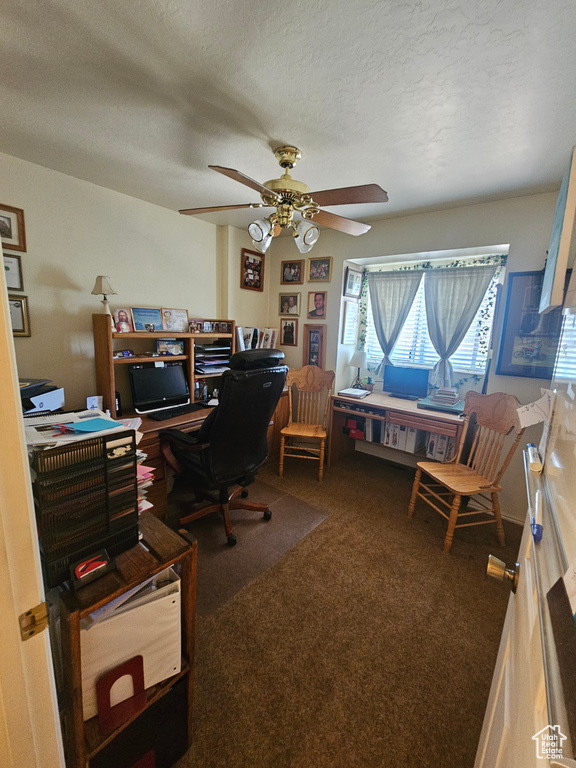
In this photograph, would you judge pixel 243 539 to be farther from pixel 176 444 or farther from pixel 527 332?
pixel 527 332

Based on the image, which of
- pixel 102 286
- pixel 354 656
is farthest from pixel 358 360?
pixel 354 656

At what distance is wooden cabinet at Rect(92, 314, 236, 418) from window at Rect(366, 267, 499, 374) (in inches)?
65.4

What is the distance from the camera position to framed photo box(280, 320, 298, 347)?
11.9 ft

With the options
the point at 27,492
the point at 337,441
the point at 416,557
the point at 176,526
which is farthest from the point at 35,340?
the point at 416,557

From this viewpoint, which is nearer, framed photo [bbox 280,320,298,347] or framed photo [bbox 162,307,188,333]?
framed photo [bbox 162,307,188,333]

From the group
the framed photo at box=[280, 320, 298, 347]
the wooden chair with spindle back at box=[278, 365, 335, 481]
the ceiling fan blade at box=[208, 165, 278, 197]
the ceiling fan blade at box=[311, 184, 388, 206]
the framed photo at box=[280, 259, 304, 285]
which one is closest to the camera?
the ceiling fan blade at box=[208, 165, 278, 197]

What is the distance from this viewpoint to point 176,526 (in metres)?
2.27

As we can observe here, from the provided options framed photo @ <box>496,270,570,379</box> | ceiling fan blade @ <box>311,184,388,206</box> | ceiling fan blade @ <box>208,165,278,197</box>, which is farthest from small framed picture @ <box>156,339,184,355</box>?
framed photo @ <box>496,270,570,379</box>

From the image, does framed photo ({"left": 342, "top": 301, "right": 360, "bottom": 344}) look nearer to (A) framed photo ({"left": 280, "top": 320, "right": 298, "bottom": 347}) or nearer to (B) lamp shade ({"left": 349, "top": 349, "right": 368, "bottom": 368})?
(B) lamp shade ({"left": 349, "top": 349, "right": 368, "bottom": 368})

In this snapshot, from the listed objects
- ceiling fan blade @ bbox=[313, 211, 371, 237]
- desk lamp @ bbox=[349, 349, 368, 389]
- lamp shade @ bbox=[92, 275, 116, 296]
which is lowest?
desk lamp @ bbox=[349, 349, 368, 389]

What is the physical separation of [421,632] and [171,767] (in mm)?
1197

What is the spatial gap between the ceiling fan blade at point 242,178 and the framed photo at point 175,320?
1.52m

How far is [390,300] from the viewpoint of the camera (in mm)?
3340

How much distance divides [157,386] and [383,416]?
206 cm
